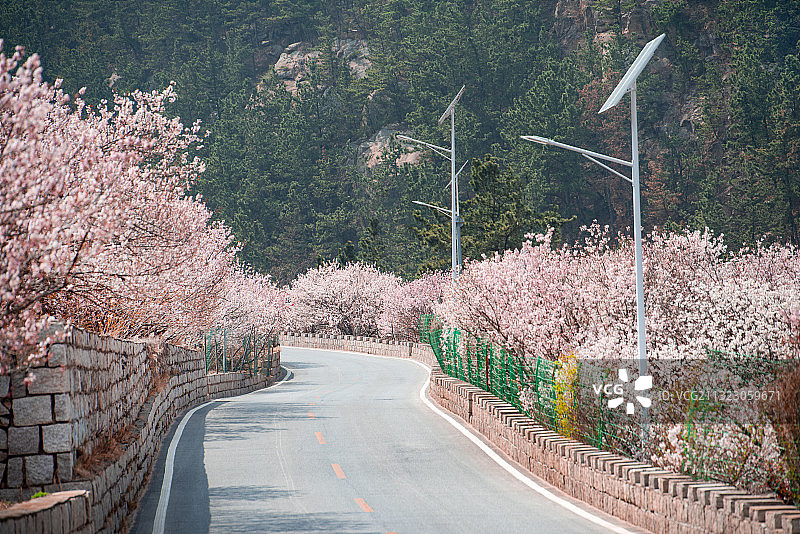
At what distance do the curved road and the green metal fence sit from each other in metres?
11.6

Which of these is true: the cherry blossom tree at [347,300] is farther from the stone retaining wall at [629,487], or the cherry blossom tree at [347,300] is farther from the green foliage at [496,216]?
the stone retaining wall at [629,487]

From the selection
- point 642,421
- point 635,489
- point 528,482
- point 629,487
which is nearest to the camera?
point 635,489

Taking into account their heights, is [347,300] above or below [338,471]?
above

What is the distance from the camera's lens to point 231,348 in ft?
144

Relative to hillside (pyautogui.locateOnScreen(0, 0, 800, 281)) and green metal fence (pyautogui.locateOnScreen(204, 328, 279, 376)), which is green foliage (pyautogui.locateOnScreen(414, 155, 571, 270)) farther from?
green metal fence (pyautogui.locateOnScreen(204, 328, 279, 376))

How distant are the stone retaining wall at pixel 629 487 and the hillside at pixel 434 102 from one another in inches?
1383

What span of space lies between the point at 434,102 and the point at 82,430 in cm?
8487

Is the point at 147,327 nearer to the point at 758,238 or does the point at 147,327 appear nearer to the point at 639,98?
the point at 758,238

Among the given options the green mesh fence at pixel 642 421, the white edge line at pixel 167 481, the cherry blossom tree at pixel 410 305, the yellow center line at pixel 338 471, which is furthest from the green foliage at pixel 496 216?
the yellow center line at pixel 338 471

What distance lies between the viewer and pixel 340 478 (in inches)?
632

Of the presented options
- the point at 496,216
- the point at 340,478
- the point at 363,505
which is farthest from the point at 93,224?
the point at 496,216

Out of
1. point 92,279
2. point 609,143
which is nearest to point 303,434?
point 92,279

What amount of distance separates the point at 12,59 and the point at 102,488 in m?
4.98
